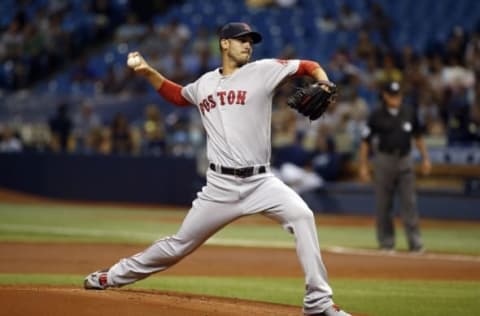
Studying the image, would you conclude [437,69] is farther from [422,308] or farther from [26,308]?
[26,308]

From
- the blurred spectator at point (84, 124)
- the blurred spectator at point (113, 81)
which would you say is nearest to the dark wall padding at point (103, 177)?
the blurred spectator at point (84, 124)

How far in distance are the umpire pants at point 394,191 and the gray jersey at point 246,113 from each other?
20.7 ft

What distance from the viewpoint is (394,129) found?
13352 millimetres

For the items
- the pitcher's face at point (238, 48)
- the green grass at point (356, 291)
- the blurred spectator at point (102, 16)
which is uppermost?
the blurred spectator at point (102, 16)

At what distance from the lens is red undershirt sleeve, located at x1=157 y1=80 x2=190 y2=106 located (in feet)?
25.8

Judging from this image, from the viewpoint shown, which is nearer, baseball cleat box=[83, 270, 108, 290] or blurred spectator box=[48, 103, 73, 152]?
baseball cleat box=[83, 270, 108, 290]

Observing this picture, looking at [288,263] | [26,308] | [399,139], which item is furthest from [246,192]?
[399,139]

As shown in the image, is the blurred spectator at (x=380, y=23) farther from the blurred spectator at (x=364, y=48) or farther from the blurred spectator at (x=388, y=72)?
the blurred spectator at (x=388, y=72)

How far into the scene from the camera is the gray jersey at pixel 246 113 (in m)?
7.22

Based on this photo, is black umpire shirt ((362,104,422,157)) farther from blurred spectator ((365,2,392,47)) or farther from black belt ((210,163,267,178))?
blurred spectator ((365,2,392,47))

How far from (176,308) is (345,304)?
74.0 inches

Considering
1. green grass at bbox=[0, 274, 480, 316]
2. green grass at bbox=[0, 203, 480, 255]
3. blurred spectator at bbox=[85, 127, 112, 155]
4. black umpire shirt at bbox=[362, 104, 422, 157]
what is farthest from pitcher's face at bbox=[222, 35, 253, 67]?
blurred spectator at bbox=[85, 127, 112, 155]

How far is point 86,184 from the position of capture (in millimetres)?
23734

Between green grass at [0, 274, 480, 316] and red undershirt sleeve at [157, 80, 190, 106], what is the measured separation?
1.83 m
